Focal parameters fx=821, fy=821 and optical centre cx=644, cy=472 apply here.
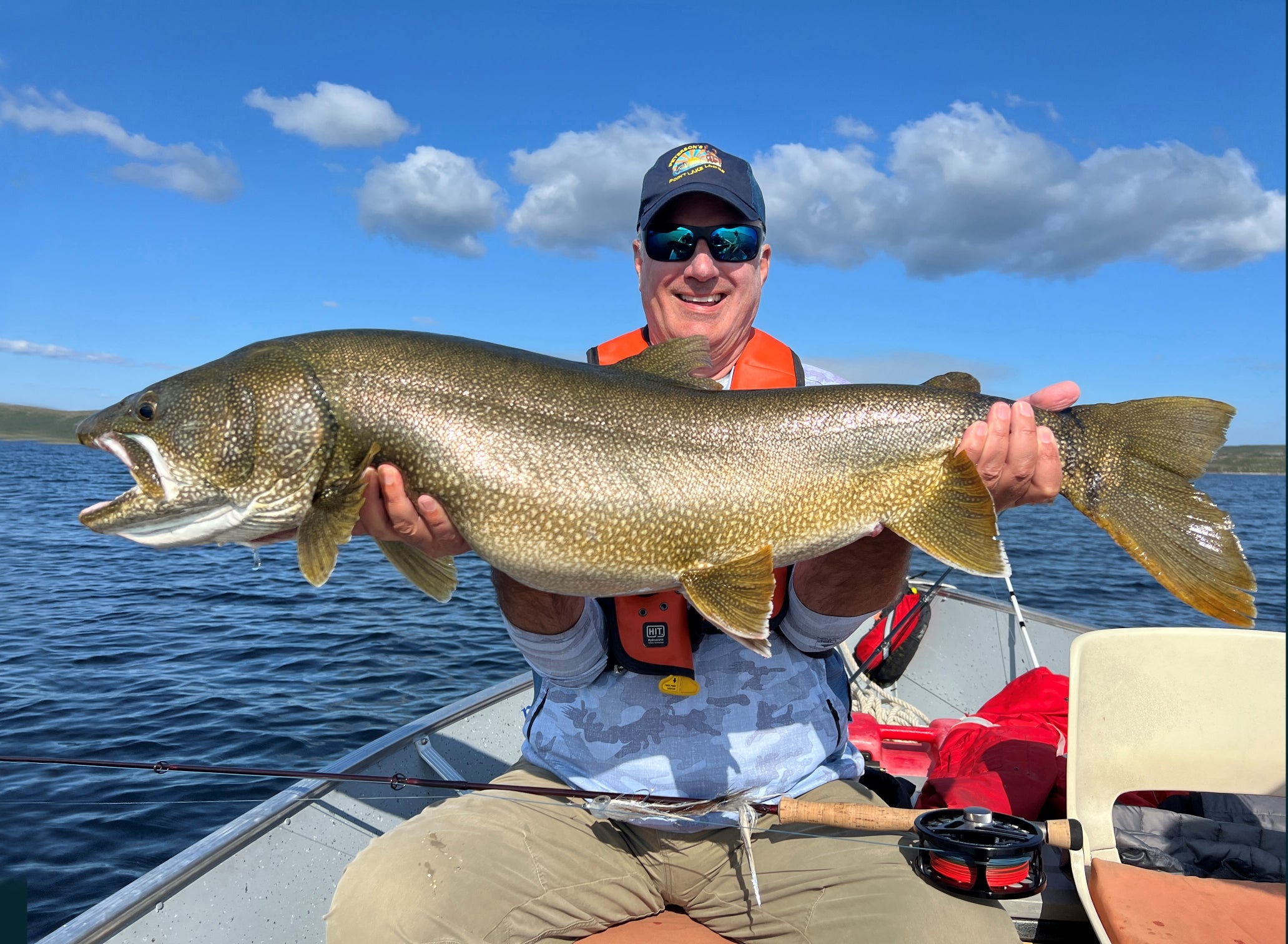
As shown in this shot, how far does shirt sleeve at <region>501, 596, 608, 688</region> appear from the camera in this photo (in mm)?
3500

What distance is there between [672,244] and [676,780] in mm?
2678

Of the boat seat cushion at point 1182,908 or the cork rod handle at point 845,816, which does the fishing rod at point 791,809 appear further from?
the boat seat cushion at point 1182,908

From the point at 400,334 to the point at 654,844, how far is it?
7.95ft

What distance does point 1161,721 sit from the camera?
3705 mm

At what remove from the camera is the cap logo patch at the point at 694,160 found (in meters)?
4.36

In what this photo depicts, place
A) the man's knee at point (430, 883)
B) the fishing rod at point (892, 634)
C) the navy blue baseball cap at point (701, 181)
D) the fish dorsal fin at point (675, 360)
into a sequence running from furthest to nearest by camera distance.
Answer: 1. the fishing rod at point (892, 634)
2. the navy blue baseball cap at point (701, 181)
3. the fish dorsal fin at point (675, 360)
4. the man's knee at point (430, 883)

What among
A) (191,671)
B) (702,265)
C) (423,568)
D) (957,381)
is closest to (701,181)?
(702,265)

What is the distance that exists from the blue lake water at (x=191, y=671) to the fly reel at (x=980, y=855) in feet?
5.53

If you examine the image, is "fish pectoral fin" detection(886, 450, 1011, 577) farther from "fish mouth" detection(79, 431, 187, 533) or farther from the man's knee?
"fish mouth" detection(79, 431, 187, 533)

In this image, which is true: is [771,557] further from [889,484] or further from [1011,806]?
[1011,806]

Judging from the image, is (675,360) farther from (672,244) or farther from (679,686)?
(679,686)

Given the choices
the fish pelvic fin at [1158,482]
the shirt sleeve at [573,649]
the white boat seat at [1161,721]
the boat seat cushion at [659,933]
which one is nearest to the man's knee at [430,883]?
the boat seat cushion at [659,933]

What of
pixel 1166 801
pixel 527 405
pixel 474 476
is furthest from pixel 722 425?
pixel 1166 801

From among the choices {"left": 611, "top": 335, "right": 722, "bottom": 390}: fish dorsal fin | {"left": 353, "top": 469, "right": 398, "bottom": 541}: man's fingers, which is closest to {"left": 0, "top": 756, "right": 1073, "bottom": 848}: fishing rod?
{"left": 353, "top": 469, "right": 398, "bottom": 541}: man's fingers
